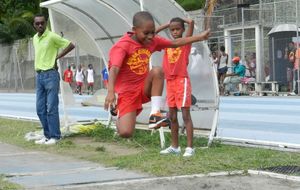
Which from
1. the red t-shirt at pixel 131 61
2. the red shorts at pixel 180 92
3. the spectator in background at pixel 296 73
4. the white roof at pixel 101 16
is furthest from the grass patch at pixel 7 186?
the spectator in background at pixel 296 73

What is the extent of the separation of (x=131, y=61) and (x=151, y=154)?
80.9 inches

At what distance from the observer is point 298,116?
14148 mm

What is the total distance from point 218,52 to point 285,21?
3475 millimetres

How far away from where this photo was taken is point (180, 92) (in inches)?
331

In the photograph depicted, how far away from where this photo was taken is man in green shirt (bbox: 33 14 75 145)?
1020cm

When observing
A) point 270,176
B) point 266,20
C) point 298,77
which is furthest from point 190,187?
point 266,20

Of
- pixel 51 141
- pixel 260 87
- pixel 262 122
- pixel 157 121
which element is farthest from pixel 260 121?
pixel 260 87

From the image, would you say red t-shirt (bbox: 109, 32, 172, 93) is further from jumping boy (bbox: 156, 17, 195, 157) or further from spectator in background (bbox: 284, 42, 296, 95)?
spectator in background (bbox: 284, 42, 296, 95)

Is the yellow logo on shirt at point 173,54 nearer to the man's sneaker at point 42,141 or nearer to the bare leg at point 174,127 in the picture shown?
the bare leg at point 174,127

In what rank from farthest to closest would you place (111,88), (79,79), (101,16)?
(79,79) < (101,16) < (111,88)

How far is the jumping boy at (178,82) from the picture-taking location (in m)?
8.29

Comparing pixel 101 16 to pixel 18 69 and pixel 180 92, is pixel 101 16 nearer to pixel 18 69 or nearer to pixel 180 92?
pixel 180 92

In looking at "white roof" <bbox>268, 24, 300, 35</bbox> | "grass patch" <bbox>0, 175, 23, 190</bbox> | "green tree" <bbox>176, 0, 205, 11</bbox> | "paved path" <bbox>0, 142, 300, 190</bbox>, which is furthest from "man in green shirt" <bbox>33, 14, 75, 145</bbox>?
"green tree" <bbox>176, 0, 205, 11</bbox>

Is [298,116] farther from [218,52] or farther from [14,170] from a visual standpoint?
[218,52]
